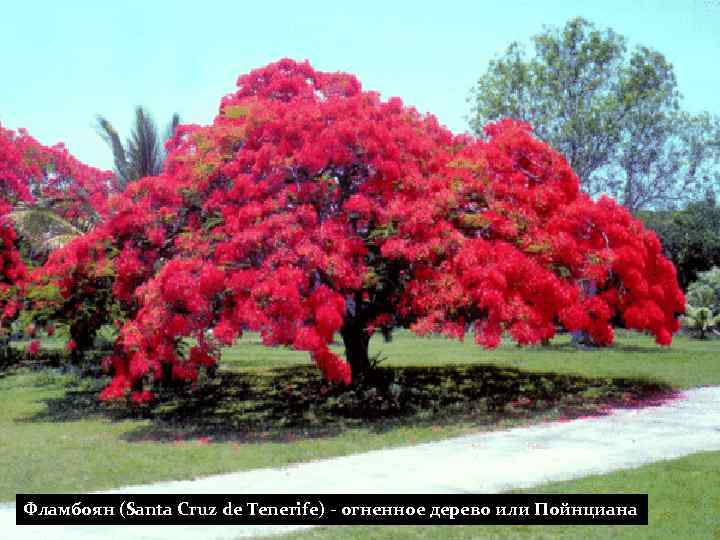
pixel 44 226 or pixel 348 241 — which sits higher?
pixel 44 226

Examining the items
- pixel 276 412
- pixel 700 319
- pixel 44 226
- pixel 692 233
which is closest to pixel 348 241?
pixel 276 412

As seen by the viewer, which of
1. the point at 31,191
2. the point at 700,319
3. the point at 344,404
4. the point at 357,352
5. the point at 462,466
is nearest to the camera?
the point at 462,466

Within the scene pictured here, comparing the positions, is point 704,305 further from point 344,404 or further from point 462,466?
point 462,466

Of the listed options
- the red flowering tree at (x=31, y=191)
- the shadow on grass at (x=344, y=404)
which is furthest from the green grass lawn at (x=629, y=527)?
the red flowering tree at (x=31, y=191)

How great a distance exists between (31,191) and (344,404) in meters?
13.8

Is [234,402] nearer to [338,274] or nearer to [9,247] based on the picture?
[338,274]

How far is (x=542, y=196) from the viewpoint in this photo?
12.1 meters

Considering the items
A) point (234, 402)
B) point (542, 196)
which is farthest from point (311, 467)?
point (234, 402)

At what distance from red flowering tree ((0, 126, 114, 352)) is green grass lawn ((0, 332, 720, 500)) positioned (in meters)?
2.64

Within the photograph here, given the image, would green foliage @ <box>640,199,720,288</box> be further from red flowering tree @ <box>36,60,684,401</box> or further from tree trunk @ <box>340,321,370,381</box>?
tree trunk @ <box>340,321,370,381</box>

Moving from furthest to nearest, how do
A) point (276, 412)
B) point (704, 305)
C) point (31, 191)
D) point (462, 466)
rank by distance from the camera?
1. point (704, 305)
2. point (31, 191)
3. point (276, 412)
4. point (462, 466)

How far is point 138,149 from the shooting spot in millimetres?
17406

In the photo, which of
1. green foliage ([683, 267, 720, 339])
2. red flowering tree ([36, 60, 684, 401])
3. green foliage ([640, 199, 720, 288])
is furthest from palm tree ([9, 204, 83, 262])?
green foliage ([640, 199, 720, 288])

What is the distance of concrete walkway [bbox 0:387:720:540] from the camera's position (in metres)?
6.52
